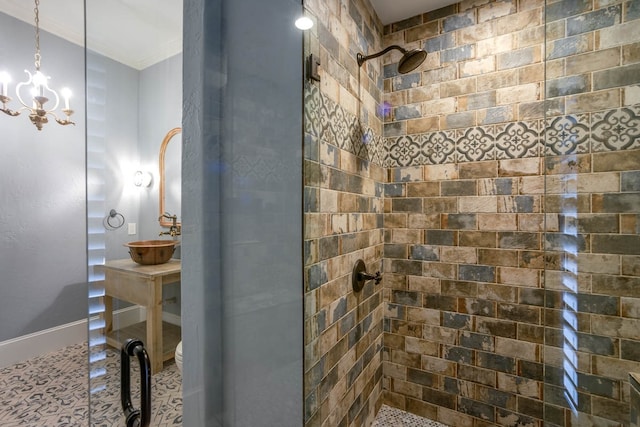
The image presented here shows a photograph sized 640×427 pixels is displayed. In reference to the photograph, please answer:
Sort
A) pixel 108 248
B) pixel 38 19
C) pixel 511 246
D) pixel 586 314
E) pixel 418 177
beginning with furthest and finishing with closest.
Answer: pixel 38 19 → pixel 418 177 → pixel 511 246 → pixel 586 314 → pixel 108 248

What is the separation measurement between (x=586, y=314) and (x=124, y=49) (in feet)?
6.19

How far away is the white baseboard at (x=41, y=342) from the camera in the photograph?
86.3 inches

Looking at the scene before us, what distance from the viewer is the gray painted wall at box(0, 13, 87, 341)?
2217mm

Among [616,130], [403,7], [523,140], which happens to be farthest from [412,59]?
[616,130]

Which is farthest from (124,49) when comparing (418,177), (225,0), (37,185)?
(37,185)

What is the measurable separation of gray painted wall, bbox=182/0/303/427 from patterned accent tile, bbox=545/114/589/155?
1.02 metres

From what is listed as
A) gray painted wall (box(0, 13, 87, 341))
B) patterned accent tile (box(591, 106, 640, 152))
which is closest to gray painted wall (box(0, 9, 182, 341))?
gray painted wall (box(0, 13, 87, 341))

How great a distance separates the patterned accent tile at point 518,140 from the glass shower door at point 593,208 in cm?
42

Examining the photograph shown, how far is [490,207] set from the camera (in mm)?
1567

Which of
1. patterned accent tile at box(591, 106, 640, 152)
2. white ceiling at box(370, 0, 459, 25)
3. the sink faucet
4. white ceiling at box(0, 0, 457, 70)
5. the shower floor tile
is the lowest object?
the shower floor tile

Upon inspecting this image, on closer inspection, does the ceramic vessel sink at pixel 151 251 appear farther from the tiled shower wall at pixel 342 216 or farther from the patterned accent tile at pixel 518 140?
the patterned accent tile at pixel 518 140

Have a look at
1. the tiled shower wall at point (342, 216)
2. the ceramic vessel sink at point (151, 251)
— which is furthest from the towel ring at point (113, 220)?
the tiled shower wall at point (342, 216)

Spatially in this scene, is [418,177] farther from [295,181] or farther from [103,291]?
[103,291]

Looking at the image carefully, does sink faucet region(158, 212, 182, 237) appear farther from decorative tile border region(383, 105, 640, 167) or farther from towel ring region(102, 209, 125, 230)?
decorative tile border region(383, 105, 640, 167)
